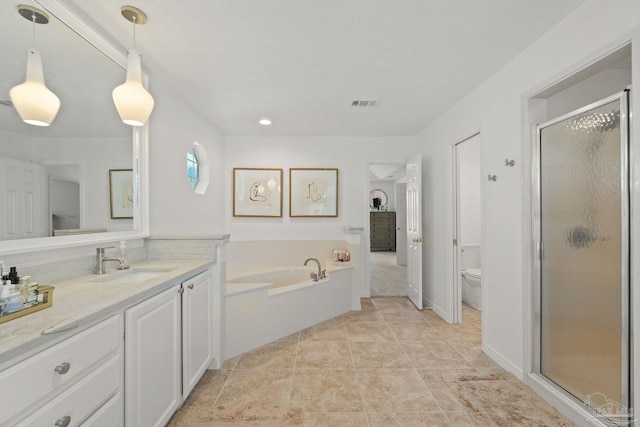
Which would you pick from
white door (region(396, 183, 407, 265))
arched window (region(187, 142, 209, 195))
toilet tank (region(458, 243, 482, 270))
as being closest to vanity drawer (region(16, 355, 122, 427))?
arched window (region(187, 142, 209, 195))

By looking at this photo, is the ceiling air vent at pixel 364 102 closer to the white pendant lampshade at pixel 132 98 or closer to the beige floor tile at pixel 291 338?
the white pendant lampshade at pixel 132 98

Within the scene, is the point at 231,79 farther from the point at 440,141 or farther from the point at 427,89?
the point at 440,141

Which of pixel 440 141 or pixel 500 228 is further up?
pixel 440 141

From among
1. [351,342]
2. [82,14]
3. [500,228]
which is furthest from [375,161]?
[82,14]

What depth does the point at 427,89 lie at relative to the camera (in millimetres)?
2611

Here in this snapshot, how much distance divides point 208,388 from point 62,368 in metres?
1.31

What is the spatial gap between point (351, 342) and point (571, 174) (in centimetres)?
217

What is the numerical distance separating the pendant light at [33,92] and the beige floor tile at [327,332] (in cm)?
253

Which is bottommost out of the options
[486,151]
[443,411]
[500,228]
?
[443,411]

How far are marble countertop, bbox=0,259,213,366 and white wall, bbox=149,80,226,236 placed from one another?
663 millimetres

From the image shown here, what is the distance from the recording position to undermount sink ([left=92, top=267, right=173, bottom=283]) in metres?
1.69

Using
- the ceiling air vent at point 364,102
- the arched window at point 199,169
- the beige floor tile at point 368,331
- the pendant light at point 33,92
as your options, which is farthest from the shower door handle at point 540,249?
the arched window at point 199,169

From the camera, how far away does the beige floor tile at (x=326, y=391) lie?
1.79 meters

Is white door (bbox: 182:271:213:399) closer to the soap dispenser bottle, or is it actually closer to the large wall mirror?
the large wall mirror
